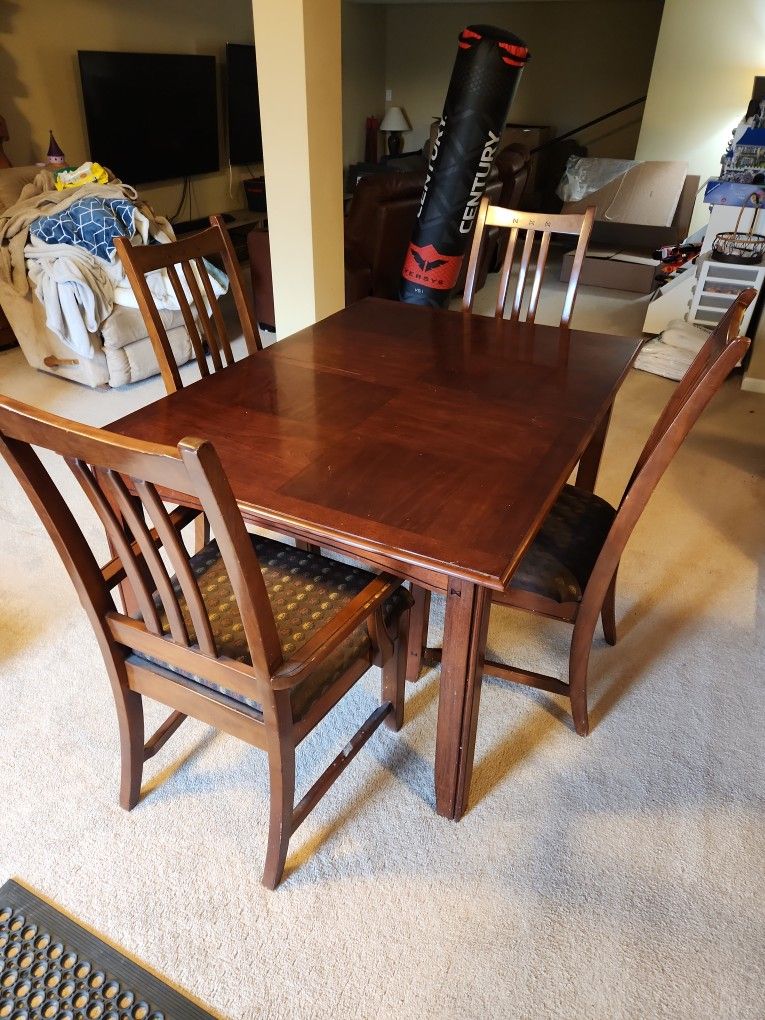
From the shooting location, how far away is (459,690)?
4.30ft

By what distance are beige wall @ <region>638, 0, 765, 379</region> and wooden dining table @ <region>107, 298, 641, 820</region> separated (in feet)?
14.1

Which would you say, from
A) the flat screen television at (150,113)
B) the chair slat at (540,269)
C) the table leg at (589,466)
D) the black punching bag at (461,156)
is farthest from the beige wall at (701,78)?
the table leg at (589,466)

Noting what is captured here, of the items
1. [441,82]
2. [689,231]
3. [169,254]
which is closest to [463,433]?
[169,254]

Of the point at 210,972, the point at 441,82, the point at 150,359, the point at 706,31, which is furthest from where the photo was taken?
the point at 441,82

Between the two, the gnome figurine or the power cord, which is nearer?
the gnome figurine

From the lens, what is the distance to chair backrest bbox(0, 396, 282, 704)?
0.83 metres

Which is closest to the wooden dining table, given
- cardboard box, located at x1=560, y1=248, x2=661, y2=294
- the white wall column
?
the white wall column

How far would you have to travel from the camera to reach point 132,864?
4.56ft

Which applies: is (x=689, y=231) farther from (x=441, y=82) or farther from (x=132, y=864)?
(x=132, y=864)

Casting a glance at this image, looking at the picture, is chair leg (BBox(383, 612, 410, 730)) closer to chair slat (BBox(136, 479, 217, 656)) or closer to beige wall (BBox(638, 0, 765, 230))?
chair slat (BBox(136, 479, 217, 656))

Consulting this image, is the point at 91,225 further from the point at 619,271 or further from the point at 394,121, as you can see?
the point at 394,121

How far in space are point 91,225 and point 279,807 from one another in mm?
2975

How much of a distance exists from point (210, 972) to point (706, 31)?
6.13 metres

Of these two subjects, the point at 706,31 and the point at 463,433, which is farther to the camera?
the point at 706,31
